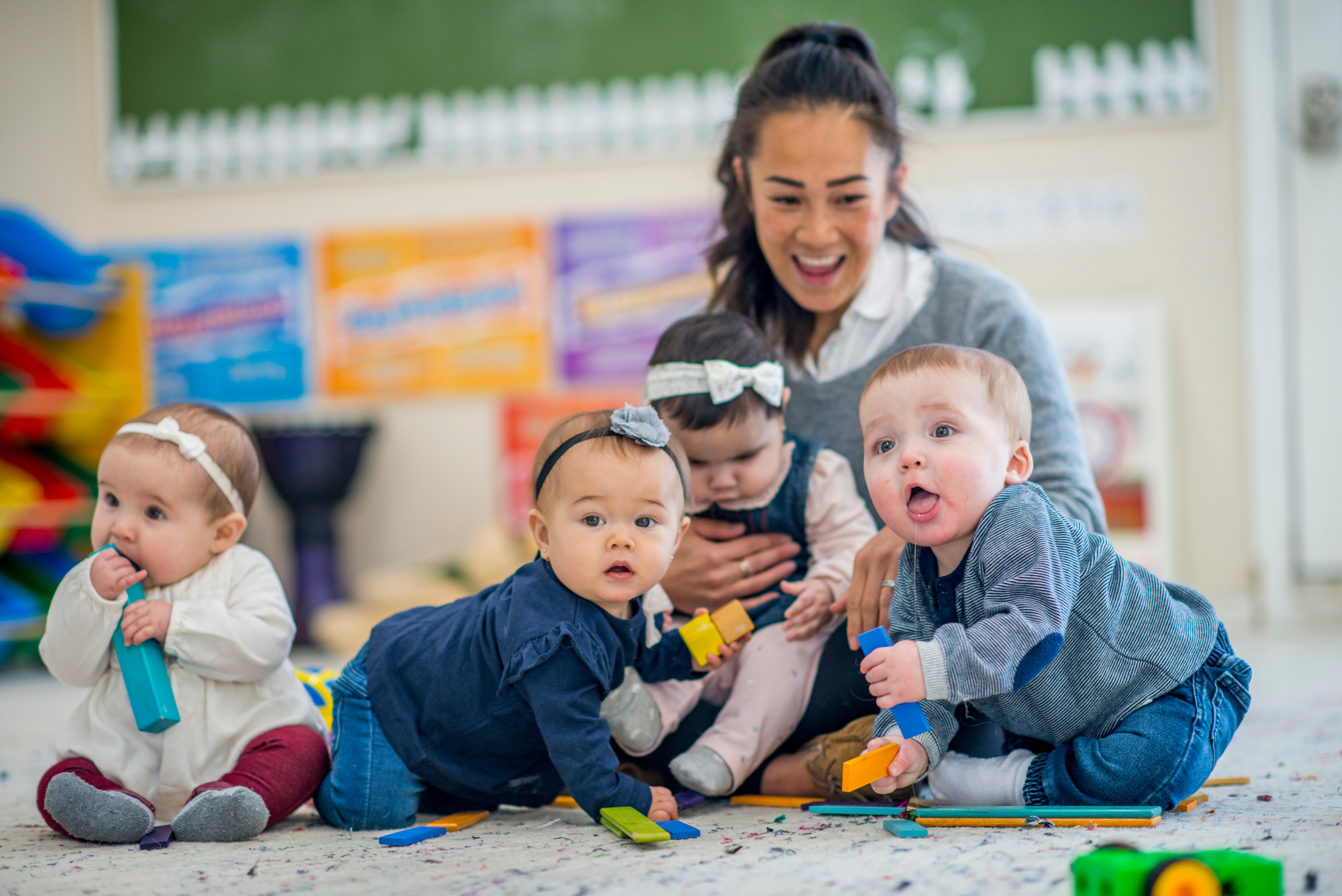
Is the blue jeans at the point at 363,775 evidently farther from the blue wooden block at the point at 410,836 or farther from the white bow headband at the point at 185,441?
the white bow headband at the point at 185,441

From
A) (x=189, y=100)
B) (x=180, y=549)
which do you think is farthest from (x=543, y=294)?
(x=180, y=549)

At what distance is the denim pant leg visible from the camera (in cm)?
128

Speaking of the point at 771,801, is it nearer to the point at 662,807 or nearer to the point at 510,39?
the point at 662,807

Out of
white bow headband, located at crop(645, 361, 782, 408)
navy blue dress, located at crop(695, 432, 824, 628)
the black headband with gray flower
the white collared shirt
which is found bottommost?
navy blue dress, located at crop(695, 432, 824, 628)

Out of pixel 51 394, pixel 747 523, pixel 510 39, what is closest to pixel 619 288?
pixel 510 39

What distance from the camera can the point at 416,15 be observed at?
374 cm

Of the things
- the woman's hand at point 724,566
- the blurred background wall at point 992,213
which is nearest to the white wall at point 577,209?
the blurred background wall at point 992,213

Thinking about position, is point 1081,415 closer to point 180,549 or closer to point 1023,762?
point 1023,762

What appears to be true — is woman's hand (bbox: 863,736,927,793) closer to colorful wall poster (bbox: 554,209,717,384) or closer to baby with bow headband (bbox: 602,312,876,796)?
baby with bow headband (bbox: 602,312,876,796)

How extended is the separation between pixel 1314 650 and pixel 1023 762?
6.08ft

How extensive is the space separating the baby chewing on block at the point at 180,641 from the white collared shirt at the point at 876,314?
0.81m

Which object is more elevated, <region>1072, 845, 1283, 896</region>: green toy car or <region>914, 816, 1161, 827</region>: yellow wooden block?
<region>1072, 845, 1283, 896</region>: green toy car

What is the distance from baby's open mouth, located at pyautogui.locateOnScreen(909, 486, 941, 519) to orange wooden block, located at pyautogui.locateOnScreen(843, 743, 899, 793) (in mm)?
231

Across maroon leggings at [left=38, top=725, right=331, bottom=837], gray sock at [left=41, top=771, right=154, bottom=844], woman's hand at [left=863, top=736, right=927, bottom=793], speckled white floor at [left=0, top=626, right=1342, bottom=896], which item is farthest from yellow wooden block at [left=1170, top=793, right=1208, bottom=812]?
gray sock at [left=41, top=771, right=154, bottom=844]
